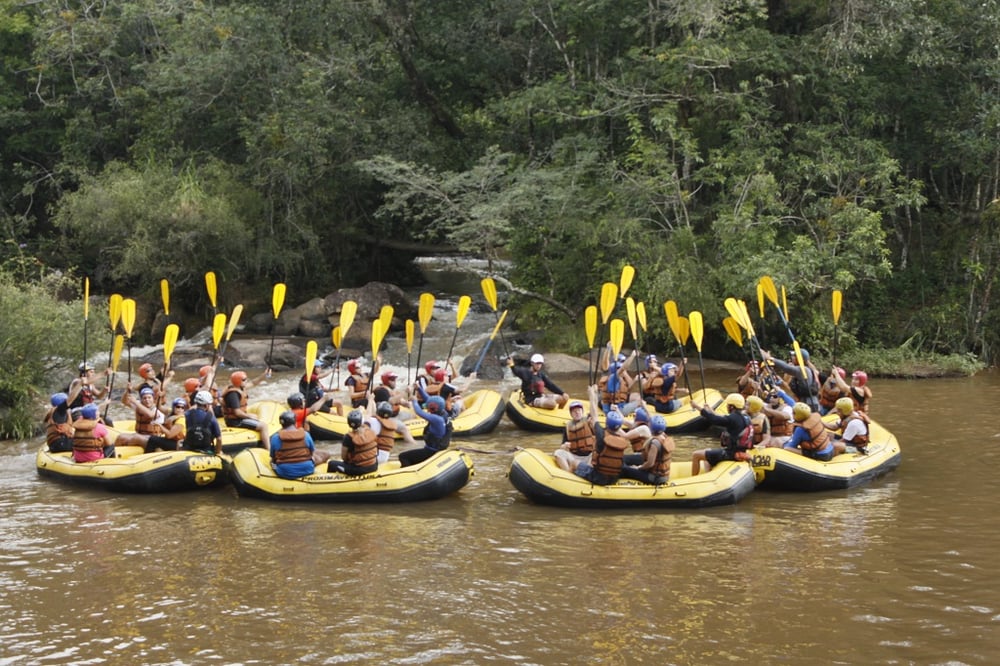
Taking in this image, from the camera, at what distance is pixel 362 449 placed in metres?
9.94

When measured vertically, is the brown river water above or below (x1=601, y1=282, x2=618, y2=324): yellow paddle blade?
below

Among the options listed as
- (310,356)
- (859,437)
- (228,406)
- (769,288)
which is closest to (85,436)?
(228,406)

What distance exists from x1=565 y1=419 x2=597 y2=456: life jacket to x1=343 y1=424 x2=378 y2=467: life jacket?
1.82m

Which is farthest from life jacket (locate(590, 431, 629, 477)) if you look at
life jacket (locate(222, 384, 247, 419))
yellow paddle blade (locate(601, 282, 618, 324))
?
life jacket (locate(222, 384, 247, 419))

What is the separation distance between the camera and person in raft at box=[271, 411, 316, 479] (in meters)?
10.0

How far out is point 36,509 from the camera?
397 inches

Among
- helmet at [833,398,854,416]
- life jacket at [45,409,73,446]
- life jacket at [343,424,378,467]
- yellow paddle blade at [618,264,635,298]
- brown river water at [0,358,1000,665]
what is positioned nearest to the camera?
brown river water at [0,358,1000,665]

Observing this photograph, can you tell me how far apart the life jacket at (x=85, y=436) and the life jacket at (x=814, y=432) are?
687 cm

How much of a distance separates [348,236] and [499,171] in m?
6.24

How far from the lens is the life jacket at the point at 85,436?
10.9 meters

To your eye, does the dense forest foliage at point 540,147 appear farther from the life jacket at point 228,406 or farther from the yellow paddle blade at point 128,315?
the life jacket at point 228,406

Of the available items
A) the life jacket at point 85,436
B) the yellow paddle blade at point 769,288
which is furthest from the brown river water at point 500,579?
the yellow paddle blade at point 769,288

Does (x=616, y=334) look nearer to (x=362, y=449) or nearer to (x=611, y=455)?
(x=611, y=455)

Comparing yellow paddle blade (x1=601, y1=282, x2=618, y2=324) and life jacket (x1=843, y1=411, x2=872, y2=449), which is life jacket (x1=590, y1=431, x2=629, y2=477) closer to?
life jacket (x1=843, y1=411, x2=872, y2=449)
